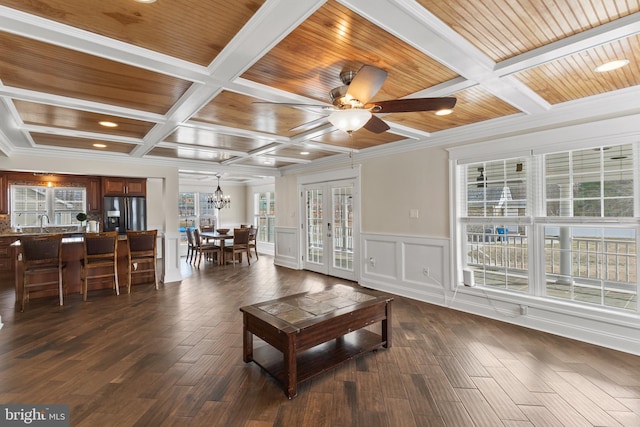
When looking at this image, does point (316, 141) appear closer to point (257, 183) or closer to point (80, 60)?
point (80, 60)

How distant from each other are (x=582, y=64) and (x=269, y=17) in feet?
7.63

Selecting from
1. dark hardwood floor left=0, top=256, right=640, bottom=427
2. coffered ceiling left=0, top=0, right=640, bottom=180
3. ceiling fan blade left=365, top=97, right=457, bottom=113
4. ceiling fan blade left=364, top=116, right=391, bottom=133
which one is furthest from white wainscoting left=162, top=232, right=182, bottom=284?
ceiling fan blade left=365, top=97, right=457, bottom=113

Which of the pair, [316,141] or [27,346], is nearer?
[27,346]

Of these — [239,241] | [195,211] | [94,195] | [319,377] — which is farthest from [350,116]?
[195,211]

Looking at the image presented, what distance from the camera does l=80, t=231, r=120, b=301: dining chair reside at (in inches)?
180

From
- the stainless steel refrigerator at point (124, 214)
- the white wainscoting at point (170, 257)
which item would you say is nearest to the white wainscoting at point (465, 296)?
the white wainscoting at point (170, 257)

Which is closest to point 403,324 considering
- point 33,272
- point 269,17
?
point 269,17

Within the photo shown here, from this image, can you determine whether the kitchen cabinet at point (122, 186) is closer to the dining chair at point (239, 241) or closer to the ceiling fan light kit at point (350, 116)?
the dining chair at point (239, 241)

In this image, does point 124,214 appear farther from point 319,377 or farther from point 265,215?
point 319,377

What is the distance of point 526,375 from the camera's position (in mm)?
2475

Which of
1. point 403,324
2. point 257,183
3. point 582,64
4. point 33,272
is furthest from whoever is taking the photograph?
point 257,183

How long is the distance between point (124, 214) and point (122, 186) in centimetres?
64

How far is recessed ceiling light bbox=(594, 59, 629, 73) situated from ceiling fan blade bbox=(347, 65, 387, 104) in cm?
182

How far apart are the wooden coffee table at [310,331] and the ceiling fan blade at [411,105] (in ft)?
5.40
